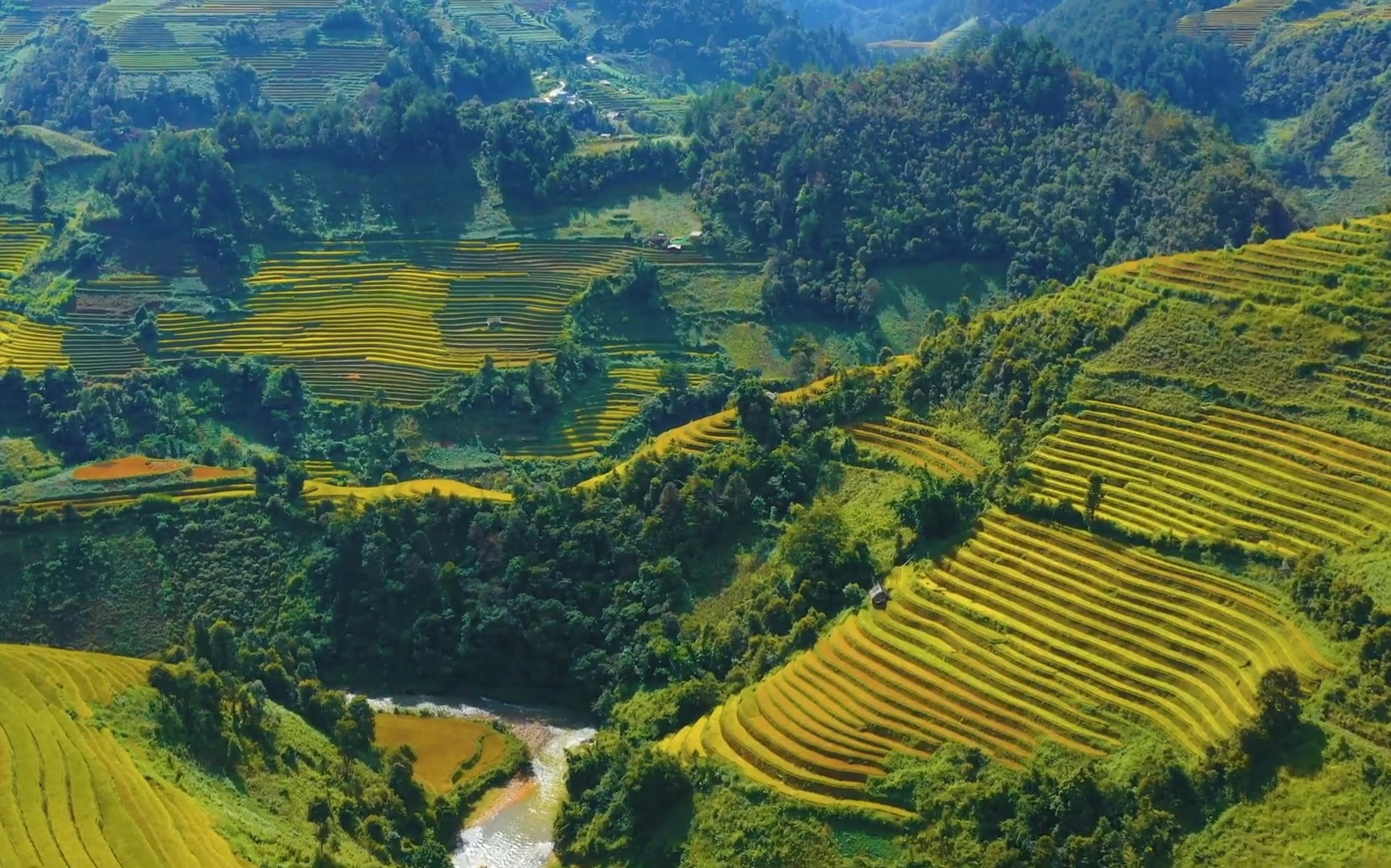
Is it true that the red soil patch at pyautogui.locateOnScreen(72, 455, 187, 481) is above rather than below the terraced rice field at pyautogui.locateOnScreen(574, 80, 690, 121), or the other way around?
below

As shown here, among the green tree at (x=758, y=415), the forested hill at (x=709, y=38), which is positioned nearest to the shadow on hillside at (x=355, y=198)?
the green tree at (x=758, y=415)

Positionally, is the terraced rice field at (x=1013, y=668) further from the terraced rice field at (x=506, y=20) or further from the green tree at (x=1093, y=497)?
the terraced rice field at (x=506, y=20)

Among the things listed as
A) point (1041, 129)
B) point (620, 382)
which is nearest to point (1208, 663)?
point (620, 382)

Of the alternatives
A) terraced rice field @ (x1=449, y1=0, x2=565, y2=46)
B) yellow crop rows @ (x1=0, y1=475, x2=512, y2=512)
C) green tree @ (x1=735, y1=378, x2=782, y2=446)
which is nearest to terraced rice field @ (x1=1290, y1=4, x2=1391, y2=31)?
terraced rice field @ (x1=449, y1=0, x2=565, y2=46)

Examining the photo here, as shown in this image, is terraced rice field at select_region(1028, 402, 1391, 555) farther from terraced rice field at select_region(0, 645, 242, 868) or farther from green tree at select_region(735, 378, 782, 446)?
terraced rice field at select_region(0, 645, 242, 868)

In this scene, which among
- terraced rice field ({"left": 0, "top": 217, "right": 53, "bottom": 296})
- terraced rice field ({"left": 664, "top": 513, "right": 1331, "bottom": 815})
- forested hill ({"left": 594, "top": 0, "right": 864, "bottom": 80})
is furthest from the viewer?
forested hill ({"left": 594, "top": 0, "right": 864, "bottom": 80})

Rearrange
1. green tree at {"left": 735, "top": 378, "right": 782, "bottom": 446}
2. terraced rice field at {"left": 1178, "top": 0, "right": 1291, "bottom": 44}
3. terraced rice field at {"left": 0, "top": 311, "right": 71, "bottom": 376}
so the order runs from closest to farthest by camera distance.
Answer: green tree at {"left": 735, "top": 378, "right": 782, "bottom": 446} < terraced rice field at {"left": 0, "top": 311, "right": 71, "bottom": 376} < terraced rice field at {"left": 1178, "top": 0, "right": 1291, "bottom": 44}
